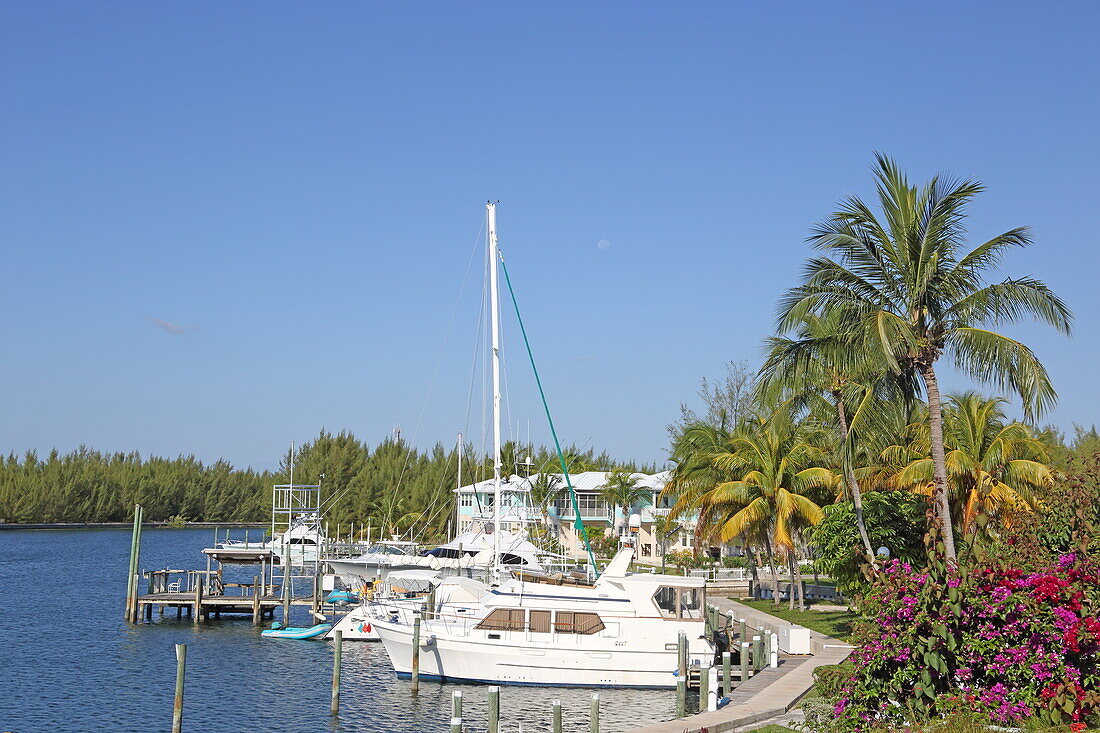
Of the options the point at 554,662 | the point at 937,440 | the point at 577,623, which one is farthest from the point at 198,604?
the point at 937,440

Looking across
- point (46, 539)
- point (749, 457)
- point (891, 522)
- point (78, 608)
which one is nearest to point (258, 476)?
point (46, 539)

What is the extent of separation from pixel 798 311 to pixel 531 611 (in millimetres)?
13275

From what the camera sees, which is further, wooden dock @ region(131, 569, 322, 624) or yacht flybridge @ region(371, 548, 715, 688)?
wooden dock @ region(131, 569, 322, 624)

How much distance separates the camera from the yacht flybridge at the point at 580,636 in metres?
32.6

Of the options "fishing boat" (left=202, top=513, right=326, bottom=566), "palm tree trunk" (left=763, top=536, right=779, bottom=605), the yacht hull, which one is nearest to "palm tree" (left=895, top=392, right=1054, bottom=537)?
"palm tree trunk" (left=763, top=536, right=779, bottom=605)

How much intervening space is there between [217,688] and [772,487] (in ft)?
83.7

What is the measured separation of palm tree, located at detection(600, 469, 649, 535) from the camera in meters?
86.2

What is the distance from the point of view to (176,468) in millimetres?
177875

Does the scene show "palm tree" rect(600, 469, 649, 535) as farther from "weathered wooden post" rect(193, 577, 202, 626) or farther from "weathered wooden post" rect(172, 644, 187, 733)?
"weathered wooden post" rect(172, 644, 187, 733)

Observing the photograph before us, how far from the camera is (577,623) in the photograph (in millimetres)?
33000

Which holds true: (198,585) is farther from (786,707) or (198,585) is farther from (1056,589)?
(1056,589)

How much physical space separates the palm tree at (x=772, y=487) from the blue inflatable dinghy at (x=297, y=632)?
1865cm

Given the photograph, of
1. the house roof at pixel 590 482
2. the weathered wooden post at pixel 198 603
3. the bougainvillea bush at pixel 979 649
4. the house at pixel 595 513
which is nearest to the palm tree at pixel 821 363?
the bougainvillea bush at pixel 979 649

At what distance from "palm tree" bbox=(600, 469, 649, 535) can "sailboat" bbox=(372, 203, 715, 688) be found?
5173cm
